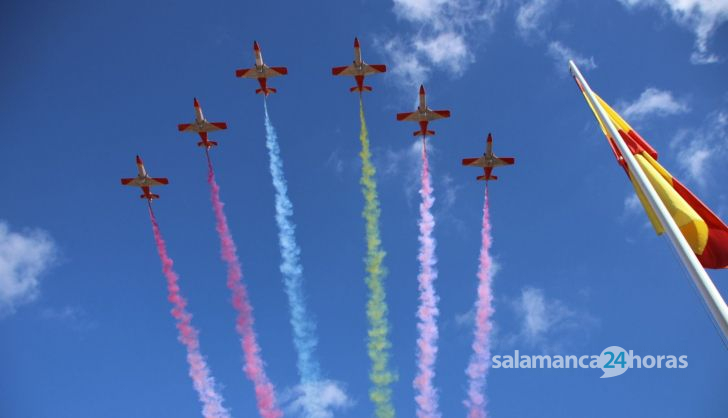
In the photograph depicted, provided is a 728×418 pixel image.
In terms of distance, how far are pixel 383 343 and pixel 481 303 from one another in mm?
10237

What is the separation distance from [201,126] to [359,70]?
56.5 feet

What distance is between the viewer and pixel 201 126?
58.2 metres

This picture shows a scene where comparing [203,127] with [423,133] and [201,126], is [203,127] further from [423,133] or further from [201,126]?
[423,133]

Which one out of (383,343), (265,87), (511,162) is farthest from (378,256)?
(265,87)

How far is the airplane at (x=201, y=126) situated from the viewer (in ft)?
190

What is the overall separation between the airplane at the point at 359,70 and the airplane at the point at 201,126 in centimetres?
1326

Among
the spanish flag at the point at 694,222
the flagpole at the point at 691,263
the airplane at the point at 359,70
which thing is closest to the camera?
the flagpole at the point at 691,263

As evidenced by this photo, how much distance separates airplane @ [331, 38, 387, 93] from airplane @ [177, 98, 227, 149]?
13.3m

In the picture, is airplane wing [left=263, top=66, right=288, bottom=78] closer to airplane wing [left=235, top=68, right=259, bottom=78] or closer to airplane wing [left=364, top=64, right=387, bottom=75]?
airplane wing [left=235, top=68, right=259, bottom=78]

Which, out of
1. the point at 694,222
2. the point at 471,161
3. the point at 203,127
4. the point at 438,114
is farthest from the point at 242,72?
the point at 694,222

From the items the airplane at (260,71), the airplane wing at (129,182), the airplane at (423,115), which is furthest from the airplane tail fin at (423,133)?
the airplane wing at (129,182)

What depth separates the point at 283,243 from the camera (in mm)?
56031

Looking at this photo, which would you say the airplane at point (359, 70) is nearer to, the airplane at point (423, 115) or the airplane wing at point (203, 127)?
the airplane at point (423, 115)

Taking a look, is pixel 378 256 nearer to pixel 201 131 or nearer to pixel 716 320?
pixel 201 131
